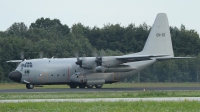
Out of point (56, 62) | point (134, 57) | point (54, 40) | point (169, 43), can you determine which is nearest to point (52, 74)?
point (56, 62)

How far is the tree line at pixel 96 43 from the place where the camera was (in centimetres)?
5725

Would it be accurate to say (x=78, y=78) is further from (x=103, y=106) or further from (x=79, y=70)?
(x=103, y=106)

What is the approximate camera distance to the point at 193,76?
2254 inches

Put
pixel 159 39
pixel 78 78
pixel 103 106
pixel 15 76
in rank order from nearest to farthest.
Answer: pixel 103 106 → pixel 15 76 → pixel 78 78 → pixel 159 39

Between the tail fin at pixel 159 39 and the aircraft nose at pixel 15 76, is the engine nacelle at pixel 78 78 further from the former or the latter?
the tail fin at pixel 159 39

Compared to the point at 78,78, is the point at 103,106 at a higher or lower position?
lower

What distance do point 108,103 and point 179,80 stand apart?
34.1 metres

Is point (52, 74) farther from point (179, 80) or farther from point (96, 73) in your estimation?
point (179, 80)

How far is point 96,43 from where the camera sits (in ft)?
280

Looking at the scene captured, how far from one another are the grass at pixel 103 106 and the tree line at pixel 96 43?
108 ft

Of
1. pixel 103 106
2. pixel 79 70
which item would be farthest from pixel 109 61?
pixel 103 106

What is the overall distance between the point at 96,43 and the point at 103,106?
204ft

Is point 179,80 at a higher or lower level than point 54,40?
lower

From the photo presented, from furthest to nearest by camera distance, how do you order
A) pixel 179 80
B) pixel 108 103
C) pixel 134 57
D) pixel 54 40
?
pixel 54 40, pixel 179 80, pixel 134 57, pixel 108 103
